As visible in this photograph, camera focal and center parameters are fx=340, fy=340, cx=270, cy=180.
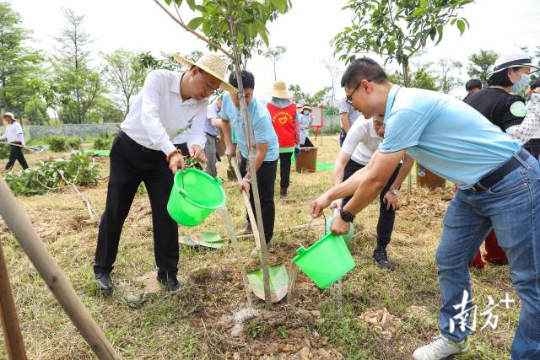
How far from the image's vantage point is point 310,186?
6.07 meters

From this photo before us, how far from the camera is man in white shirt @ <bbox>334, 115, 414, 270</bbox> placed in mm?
2660

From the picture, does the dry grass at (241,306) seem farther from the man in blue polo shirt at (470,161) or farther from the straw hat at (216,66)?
the straw hat at (216,66)

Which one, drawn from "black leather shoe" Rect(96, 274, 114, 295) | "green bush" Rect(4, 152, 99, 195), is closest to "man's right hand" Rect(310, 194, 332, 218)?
"black leather shoe" Rect(96, 274, 114, 295)

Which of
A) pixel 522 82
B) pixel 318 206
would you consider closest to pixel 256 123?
pixel 318 206

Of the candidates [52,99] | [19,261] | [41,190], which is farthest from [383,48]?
[52,99]

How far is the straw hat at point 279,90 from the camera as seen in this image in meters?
5.11

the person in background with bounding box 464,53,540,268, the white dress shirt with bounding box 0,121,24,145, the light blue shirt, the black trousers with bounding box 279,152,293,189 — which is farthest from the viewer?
the white dress shirt with bounding box 0,121,24,145

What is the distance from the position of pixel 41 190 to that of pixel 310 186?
4863 millimetres

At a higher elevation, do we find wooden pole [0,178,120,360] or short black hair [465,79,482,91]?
short black hair [465,79,482,91]

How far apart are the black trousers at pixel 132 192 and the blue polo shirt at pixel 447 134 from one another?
1491mm

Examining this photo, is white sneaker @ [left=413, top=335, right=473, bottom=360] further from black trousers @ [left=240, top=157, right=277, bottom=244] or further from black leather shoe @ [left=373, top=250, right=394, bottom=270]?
black trousers @ [left=240, top=157, right=277, bottom=244]

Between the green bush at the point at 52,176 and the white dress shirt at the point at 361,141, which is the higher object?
the white dress shirt at the point at 361,141

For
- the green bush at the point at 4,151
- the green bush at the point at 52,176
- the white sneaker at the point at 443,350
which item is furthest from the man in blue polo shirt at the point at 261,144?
the green bush at the point at 4,151

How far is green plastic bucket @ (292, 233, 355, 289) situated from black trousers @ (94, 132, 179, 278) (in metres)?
1.10
